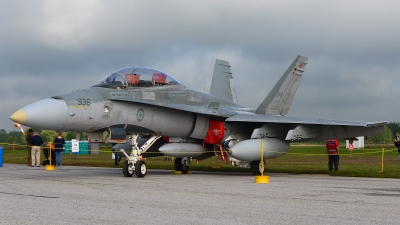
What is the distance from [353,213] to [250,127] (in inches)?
403

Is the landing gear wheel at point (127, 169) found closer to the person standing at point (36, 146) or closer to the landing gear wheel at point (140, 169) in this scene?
the landing gear wheel at point (140, 169)

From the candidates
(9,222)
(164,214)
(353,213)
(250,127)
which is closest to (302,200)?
(353,213)

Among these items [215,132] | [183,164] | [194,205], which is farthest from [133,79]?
[194,205]

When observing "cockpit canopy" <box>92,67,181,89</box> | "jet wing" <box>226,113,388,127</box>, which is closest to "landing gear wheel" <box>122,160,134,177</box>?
"cockpit canopy" <box>92,67,181,89</box>

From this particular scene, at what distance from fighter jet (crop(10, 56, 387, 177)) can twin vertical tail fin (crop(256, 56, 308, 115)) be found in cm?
4

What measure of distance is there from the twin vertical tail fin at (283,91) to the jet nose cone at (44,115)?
325 inches

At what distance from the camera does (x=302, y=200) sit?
29.6 feet

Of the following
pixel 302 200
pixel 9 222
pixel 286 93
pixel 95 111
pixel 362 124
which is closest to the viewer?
pixel 9 222

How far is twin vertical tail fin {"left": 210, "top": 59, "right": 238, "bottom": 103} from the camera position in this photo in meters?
22.5

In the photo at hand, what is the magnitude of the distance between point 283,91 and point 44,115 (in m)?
9.49

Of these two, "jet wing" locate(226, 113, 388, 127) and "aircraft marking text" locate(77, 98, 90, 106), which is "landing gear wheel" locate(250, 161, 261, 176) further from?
"aircraft marking text" locate(77, 98, 90, 106)

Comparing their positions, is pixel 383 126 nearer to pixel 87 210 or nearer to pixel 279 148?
pixel 279 148

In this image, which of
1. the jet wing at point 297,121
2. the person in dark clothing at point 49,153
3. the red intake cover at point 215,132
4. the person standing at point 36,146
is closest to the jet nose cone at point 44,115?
the red intake cover at point 215,132

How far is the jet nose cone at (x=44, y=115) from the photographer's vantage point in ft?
39.8
